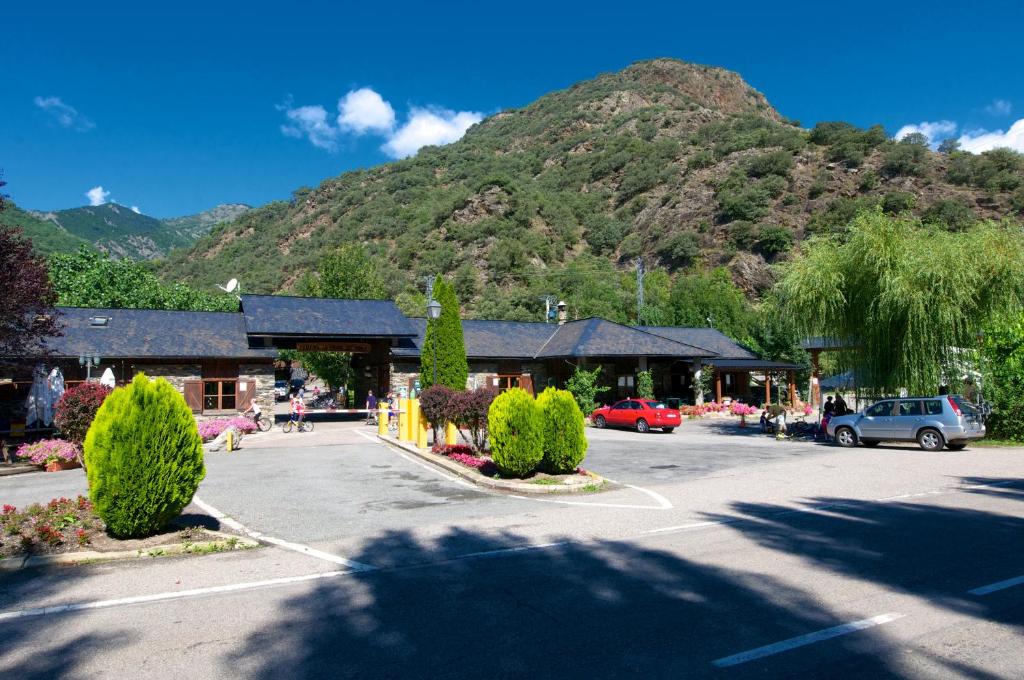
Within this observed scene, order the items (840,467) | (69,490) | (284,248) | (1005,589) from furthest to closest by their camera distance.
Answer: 1. (284,248)
2. (840,467)
3. (69,490)
4. (1005,589)

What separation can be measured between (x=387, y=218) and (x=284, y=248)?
687 inches

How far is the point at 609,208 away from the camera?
92312 millimetres

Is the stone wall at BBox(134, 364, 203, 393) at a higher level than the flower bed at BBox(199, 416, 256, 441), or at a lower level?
higher

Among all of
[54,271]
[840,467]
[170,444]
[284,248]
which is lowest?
[840,467]

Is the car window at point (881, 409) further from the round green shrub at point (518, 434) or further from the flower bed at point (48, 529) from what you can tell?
the flower bed at point (48, 529)

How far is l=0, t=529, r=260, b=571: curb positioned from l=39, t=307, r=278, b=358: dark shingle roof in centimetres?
2204

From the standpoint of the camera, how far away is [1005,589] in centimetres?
595

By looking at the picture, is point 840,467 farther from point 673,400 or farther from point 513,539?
point 673,400

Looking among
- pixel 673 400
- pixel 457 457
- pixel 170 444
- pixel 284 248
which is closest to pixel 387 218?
pixel 284 248

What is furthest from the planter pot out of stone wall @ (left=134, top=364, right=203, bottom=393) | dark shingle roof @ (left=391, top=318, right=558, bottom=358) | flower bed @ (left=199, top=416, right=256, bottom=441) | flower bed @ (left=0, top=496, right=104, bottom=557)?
dark shingle roof @ (left=391, top=318, right=558, bottom=358)

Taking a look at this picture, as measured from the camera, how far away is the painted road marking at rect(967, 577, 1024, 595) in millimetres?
5867

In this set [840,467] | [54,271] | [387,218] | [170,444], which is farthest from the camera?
[387,218]

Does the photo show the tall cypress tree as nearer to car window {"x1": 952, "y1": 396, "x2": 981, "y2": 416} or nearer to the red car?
the red car

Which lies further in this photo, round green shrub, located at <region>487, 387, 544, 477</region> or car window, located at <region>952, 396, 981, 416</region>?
car window, located at <region>952, 396, 981, 416</region>
